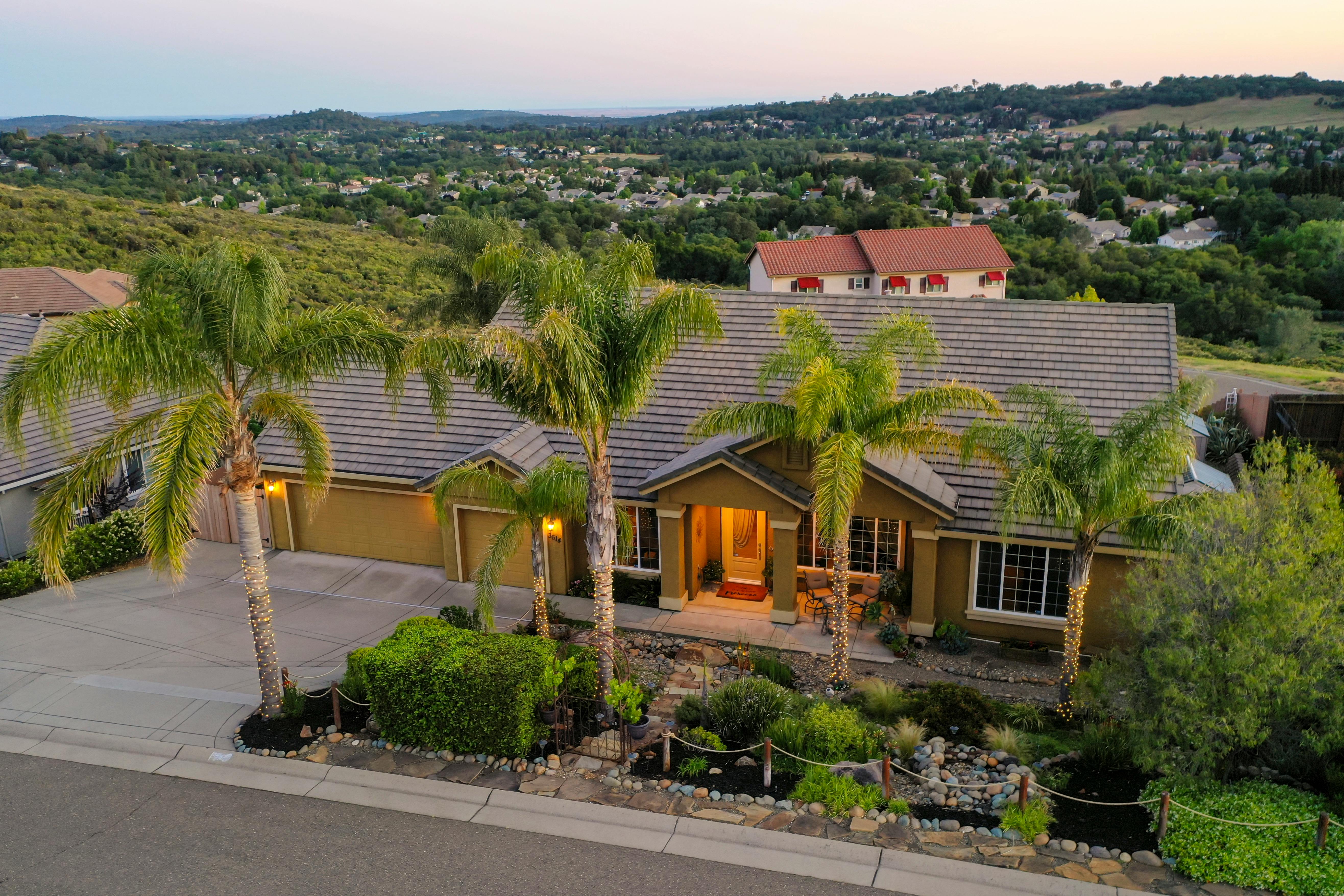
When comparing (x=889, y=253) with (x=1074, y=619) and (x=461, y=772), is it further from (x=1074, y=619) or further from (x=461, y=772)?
(x=461, y=772)

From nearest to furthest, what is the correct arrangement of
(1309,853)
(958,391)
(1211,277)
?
(1309,853) < (958,391) < (1211,277)

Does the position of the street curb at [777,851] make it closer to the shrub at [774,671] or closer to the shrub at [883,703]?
the shrub at [883,703]

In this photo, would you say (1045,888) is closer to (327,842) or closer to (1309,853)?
(1309,853)

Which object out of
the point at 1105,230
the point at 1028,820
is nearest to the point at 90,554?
the point at 1028,820

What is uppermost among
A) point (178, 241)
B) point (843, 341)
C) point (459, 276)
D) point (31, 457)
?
point (178, 241)

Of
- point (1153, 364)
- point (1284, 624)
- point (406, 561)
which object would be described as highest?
point (1153, 364)

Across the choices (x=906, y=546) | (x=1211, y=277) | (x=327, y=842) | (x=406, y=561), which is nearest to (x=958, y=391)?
(x=906, y=546)

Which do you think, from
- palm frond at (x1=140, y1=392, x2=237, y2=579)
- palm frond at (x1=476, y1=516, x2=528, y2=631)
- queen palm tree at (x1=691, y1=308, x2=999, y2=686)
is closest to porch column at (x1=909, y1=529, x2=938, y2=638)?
queen palm tree at (x1=691, y1=308, x2=999, y2=686)
